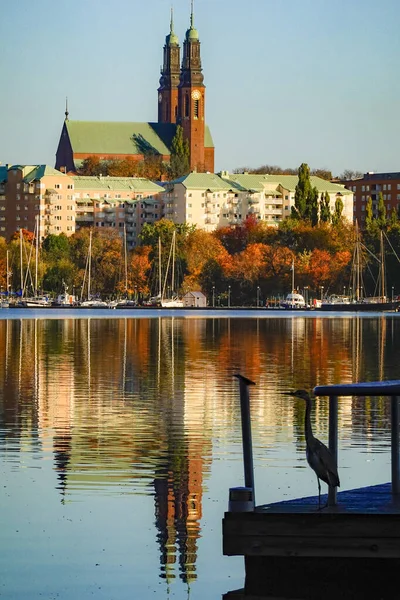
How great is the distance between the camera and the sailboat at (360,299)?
177500 millimetres

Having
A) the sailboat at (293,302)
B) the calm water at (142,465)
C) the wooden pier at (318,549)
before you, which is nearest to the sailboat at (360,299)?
the sailboat at (293,302)

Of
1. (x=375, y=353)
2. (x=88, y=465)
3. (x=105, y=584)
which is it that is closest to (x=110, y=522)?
(x=105, y=584)

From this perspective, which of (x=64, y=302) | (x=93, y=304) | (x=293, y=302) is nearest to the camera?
(x=293, y=302)

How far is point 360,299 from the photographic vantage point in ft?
603

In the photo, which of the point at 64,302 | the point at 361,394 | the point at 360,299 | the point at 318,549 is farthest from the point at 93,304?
the point at 318,549

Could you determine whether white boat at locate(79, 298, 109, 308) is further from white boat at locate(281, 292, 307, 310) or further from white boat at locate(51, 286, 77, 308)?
white boat at locate(281, 292, 307, 310)

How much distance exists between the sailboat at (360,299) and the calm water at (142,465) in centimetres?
12684

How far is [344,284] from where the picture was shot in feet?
641

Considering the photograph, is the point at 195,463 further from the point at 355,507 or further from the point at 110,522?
the point at 355,507

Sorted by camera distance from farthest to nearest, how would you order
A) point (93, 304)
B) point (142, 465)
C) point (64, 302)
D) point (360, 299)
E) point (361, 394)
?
point (64, 302) → point (93, 304) → point (360, 299) → point (142, 465) → point (361, 394)

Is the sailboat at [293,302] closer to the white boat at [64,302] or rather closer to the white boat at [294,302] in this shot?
the white boat at [294,302]

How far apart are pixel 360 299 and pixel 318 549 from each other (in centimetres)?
17051

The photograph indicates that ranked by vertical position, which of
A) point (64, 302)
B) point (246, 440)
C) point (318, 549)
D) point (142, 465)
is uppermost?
point (64, 302)

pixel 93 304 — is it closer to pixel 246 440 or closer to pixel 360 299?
pixel 360 299
